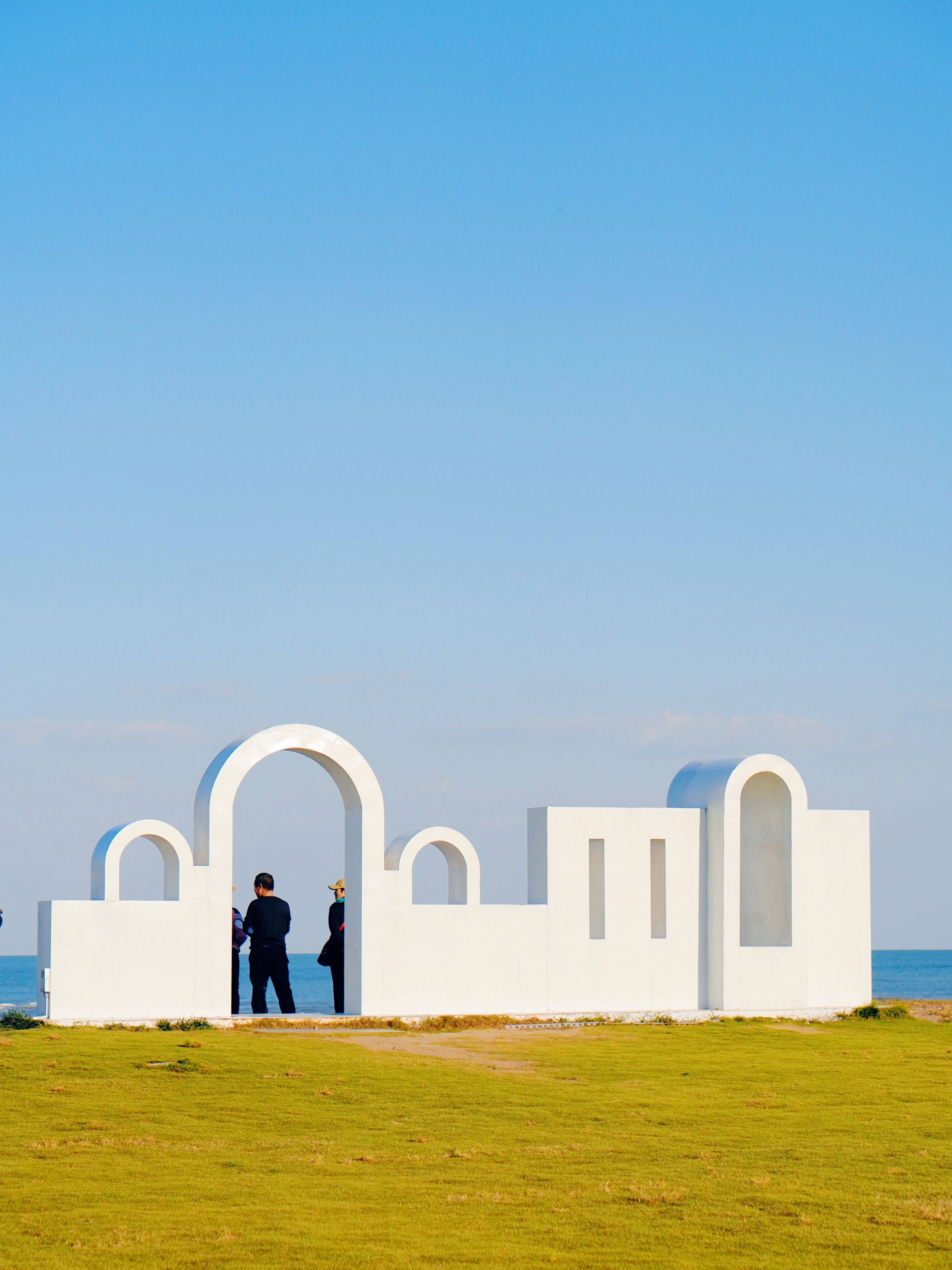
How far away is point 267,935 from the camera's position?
18.7m

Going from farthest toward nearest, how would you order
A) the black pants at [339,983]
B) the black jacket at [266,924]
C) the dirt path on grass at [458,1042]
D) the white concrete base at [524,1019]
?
the black pants at [339,983] < the black jacket at [266,924] < the white concrete base at [524,1019] < the dirt path on grass at [458,1042]

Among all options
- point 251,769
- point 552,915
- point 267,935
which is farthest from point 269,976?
point 552,915

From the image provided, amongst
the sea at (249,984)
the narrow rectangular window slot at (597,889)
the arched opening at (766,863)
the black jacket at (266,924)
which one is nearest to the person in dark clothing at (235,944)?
the black jacket at (266,924)

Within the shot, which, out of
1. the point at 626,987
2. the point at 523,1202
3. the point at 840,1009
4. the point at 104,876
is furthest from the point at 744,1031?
the point at 523,1202

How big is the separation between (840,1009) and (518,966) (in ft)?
17.5

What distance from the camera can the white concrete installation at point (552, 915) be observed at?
1756 centimetres

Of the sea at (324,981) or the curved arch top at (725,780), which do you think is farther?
the sea at (324,981)

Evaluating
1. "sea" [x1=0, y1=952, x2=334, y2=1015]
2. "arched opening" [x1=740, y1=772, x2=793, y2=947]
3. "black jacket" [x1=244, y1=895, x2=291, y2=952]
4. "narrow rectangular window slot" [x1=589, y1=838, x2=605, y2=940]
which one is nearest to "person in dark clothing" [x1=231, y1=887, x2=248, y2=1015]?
"black jacket" [x1=244, y1=895, x2=291, y2=952]

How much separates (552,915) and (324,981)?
83.9 m

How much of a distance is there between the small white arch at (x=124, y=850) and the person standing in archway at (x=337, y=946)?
2.33m

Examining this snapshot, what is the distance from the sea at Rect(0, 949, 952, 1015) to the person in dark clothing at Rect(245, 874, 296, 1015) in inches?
1037

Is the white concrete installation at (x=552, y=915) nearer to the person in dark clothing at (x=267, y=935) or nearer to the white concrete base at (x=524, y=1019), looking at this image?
the white concrete base at (x=524, y=1019)

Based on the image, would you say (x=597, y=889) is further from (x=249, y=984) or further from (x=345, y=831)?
(x=249, y=984)

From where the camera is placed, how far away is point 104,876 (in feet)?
63.7
